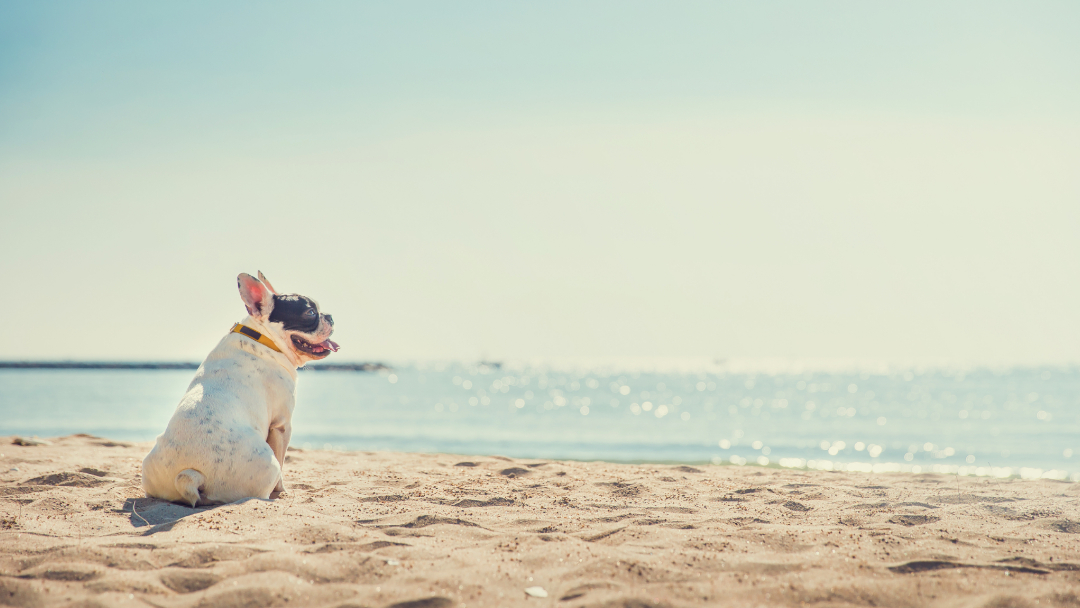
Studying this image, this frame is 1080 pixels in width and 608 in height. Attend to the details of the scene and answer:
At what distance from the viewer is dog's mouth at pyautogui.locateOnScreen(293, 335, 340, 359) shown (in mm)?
5371

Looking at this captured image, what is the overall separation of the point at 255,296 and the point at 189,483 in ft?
4.88

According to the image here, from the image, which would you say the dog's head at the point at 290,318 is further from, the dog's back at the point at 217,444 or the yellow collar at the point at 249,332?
the dog's back at the point at 217,444

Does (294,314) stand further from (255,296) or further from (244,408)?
(244,408)

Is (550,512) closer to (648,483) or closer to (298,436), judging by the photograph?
(648,483)

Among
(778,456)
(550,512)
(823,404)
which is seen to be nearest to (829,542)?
(550,512)

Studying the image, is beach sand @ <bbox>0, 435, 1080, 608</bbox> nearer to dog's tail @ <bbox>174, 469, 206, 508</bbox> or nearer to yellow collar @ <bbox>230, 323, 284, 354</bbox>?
dog's tail @ <bbox>174, 469, 206, 508</bbox>

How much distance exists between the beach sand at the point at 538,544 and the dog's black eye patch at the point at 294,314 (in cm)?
135

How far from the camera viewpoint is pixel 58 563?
3148 mm

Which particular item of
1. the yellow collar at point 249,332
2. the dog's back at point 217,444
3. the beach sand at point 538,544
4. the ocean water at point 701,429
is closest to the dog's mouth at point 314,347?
the yellow collar at point 249,332

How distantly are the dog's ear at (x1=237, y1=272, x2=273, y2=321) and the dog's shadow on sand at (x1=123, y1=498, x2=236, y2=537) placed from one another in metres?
1.49

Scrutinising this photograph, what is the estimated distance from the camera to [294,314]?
529cm

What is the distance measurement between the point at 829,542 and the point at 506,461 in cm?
431

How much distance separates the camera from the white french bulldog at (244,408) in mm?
4398

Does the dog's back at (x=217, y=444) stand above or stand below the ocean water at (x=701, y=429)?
above
